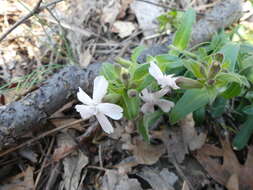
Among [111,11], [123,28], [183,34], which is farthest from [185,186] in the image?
[111,11]

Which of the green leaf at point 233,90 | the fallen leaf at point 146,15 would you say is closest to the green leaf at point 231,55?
the green leaf at point 233,90

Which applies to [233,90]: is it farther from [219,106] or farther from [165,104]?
[165,104]

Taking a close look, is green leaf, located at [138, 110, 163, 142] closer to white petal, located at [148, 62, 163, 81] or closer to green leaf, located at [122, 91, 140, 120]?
green leaf, located at [122, 91, 140, 120]

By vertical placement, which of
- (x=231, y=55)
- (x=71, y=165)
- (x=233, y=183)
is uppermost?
(x=231, y=55)

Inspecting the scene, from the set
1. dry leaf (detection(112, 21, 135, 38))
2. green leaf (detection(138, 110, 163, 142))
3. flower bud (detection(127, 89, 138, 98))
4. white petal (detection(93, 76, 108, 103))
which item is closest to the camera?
white petal (detection(93, 76, 108, 103))

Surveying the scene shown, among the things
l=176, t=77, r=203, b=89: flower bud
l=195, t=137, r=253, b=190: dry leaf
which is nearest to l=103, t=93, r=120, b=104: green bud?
l=176, t=77, r=203, b=89: flower bud

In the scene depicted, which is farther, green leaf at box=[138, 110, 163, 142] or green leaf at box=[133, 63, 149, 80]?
green leaf at box=[138, 110, 163, 142]

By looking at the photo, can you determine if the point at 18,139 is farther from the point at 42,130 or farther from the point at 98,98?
→ the point at 98,98
